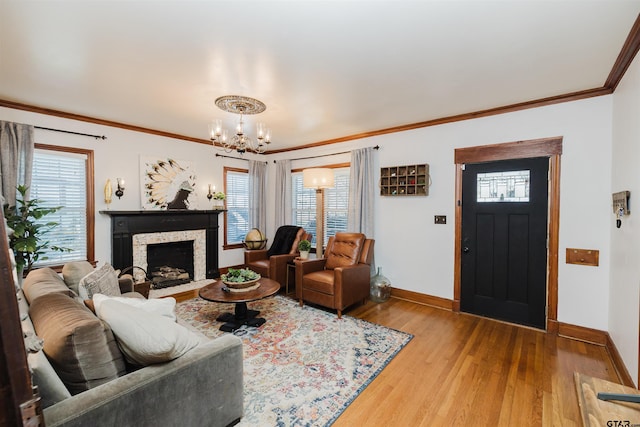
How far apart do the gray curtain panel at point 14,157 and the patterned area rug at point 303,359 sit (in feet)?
7.86

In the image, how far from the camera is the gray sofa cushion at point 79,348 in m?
1.20

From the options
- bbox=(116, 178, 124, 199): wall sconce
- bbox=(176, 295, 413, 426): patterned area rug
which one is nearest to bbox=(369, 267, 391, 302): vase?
bbox=(176, 295, 413, 426): patterned area rug

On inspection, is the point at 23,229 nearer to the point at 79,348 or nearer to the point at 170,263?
the point at 170,263

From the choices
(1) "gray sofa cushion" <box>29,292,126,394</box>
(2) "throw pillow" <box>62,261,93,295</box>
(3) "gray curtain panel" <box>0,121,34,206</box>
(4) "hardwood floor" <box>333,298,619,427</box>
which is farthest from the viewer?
(3) "gray curtain panel" <box>0,121,34,206</box>

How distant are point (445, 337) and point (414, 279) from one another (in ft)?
3.86

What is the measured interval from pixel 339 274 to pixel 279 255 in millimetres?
1561

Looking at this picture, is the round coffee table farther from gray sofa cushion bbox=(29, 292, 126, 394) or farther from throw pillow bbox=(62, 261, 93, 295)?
gray sofa cushion bbox=(29, 292, 126, 394)

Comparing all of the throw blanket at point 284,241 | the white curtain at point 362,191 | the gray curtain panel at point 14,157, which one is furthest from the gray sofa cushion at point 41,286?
the white curtain at point 362,191

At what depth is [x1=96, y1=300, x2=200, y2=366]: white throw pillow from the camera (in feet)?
4.42

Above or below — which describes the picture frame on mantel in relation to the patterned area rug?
above

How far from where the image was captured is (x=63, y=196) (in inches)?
150

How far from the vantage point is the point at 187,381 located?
1469mm

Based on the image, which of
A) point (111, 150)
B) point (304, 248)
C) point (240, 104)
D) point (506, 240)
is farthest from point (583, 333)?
point (111, 150)

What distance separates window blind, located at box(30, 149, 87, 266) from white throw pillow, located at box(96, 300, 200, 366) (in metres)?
3.24
